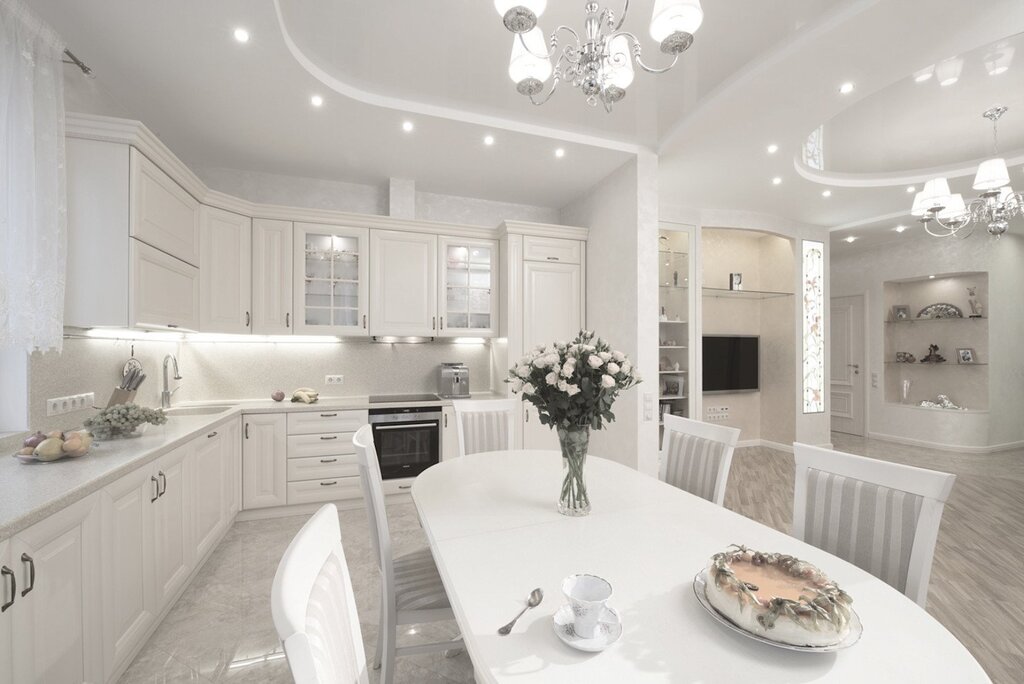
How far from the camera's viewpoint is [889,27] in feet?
6.75

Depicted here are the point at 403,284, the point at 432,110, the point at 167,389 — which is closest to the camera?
the point at 432,110

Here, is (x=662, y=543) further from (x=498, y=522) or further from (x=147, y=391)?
(x=147, y=391)

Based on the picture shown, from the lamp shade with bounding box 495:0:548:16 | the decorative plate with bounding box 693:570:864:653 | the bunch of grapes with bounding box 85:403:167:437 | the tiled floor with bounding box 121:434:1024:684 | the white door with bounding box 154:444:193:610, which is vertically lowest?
the tiled floor with bounding box 121:434:1024:684

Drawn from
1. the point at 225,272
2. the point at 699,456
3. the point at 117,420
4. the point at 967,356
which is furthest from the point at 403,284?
the point at 967,356

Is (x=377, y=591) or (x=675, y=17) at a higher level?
(x=675, y=17)

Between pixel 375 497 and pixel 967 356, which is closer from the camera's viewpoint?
pixel 375 497

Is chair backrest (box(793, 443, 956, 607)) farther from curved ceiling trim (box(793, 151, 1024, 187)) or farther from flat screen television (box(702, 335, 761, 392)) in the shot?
flat screen television (box(702, 335, 761, 392))

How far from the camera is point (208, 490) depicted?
8.50 ft

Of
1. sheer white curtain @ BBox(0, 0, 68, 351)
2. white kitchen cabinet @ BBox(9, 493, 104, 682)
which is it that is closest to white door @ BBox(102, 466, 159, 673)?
white kitchen cabinet @ BBox(9, 493, 104, 682)

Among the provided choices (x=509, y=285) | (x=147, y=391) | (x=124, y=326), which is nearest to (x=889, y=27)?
(x=509, y=285)

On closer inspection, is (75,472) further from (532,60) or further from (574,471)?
(532,60)

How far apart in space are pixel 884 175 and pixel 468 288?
13.9 feet

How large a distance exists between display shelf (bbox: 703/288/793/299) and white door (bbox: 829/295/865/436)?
1575mm

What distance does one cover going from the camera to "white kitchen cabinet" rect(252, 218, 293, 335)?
11.3 feet
